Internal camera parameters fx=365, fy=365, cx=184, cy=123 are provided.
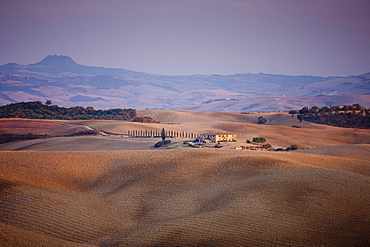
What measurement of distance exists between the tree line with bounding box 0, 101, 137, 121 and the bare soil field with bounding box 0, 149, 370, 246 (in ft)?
307

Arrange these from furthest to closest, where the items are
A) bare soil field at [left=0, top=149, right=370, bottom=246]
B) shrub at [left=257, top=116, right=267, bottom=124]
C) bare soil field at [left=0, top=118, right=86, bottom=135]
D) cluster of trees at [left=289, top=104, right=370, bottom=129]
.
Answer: shrub at [left=257, top=116, right=267, bottom=124], cluster of trees at [left=289, top=104, right=370, bottom=129], bare soil field at [left=0, top=118, right=86, bottom=135], bare soil field at [left=0, top=149, right=370, bottom=246]

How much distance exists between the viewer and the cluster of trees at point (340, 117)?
112 m

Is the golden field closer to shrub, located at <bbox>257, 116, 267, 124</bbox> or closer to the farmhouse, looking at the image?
the farmhouse

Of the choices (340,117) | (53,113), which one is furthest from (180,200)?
(53,113)

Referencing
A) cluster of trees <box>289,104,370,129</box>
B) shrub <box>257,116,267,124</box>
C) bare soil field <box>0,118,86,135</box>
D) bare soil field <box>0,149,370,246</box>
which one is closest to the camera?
bare soil field <box>0,149,370,246</box>

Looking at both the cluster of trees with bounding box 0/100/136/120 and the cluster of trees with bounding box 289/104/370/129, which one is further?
the cluster of trees with bounding box 0/100/136/120

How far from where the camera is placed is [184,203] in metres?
27.3

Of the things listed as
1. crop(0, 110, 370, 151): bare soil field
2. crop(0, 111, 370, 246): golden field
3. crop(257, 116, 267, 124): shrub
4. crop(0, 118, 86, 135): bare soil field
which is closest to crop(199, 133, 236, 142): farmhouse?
crop(0, 110, 370, 151): bare soil field

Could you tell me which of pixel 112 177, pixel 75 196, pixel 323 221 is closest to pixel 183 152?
pixel 112 177

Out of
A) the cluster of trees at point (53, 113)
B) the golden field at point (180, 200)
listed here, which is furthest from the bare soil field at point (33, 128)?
the golden field at point (180, 200)

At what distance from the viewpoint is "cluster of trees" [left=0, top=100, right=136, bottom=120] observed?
412ft

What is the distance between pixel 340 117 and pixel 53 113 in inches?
3922

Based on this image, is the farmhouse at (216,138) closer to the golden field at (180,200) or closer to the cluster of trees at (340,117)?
the golden field at (180,200)

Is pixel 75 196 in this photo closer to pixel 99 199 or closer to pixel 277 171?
pixel 99 199
